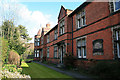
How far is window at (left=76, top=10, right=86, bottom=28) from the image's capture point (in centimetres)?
1146

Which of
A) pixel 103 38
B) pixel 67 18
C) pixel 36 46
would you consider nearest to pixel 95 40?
pixel 103 38

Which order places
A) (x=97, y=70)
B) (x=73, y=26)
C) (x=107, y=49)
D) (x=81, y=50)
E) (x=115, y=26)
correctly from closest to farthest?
(x=97, y=70) → (x=115, y=26) → (x=107, y=49) → (x=81, y=50) → (x=73, y=26)

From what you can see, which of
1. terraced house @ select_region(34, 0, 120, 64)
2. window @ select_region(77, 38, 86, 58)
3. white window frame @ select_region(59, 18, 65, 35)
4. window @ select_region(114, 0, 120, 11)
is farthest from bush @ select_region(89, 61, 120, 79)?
white window frame @ select_region(59, 18, 65, 35)

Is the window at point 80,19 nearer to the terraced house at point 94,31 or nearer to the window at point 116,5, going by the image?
the terraced house at point 94,31

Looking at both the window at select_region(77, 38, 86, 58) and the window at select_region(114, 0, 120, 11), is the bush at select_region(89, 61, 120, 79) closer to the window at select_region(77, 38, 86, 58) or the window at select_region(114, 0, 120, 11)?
A: the window at select_region(114, 0, 120, 11)

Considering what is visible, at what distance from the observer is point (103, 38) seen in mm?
8383

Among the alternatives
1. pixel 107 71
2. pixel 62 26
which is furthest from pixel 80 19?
pixel 107 71

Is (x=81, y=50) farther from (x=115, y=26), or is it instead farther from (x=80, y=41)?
(x=115, y=26)

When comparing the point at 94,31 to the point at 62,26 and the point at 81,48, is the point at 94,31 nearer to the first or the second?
the point at 81,48

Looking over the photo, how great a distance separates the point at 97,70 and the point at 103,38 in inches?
174

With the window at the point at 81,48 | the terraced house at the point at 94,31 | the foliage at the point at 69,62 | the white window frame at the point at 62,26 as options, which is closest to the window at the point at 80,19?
the terraced house at the point at 94,31

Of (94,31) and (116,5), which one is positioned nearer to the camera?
(116,5)

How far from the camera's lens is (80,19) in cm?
1179

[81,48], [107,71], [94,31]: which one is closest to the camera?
[107,71]
